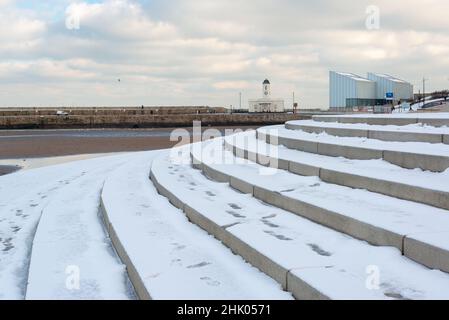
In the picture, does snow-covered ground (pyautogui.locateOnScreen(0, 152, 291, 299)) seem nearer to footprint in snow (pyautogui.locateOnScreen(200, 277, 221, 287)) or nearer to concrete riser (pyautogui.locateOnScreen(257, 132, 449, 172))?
footprint in snow (pyautogui.locateOnScreen(200, 277, 221, 287))

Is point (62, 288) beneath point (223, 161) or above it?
beneath

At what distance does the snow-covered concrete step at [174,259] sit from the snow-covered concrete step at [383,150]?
2283 mm

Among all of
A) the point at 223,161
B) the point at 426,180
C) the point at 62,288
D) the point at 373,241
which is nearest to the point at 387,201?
the point at 426,180

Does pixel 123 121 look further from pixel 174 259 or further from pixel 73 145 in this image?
pixel 174 259

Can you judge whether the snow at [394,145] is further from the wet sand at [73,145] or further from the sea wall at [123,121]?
the sea wall at [123,121]

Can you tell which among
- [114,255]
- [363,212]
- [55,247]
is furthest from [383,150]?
[55,247]

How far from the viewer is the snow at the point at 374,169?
180 inches

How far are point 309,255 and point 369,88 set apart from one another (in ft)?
185

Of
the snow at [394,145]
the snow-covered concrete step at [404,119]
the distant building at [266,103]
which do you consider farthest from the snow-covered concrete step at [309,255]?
the distant building at [266,103]
